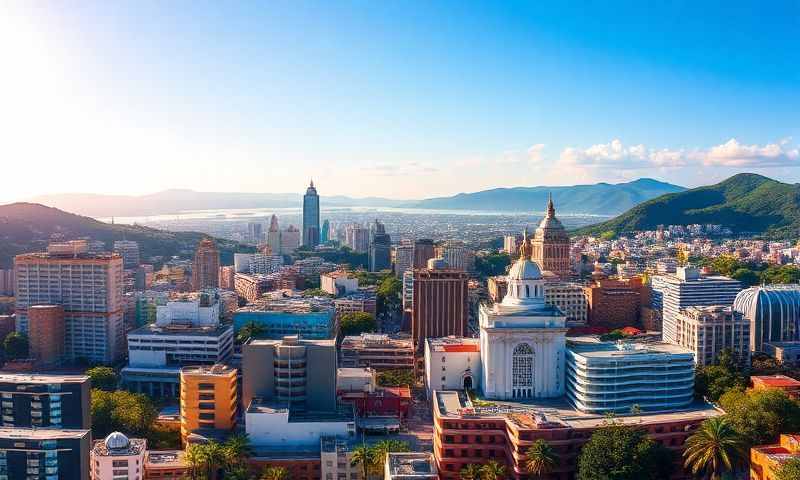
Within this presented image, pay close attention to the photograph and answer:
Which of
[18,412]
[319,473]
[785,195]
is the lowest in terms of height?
[319,473]

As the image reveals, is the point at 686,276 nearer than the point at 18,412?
No

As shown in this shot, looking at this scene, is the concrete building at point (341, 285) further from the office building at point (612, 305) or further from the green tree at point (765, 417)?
the green tree at point (765, 417)

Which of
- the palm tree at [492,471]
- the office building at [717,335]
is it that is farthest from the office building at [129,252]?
the palm tree at [492,471]

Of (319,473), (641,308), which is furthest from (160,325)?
(641,308)

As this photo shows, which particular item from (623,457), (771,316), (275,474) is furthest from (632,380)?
(771,316)

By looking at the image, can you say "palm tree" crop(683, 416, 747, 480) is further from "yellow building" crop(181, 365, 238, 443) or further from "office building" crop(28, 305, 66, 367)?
"office building" crop(28, 305, 66, 367)

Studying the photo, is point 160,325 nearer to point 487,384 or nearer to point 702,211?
point 487,384
